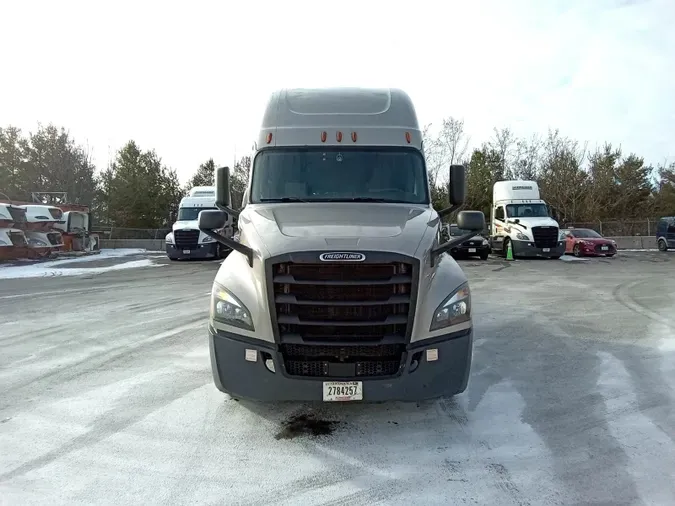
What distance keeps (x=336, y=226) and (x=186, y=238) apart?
831 inches

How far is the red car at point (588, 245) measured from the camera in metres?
26.0

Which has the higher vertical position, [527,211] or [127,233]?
[527,211]

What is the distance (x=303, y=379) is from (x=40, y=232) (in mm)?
24053

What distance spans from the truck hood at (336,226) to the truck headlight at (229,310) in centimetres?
48

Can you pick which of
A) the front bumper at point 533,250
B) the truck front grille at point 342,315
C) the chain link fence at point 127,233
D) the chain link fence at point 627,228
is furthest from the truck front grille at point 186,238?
the chain link fence at point 627,228

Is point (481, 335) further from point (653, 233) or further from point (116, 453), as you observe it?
point (653, 233)

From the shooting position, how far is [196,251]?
969 inches

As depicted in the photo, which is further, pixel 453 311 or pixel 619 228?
pixel 619 228

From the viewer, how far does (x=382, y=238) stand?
14.3ft

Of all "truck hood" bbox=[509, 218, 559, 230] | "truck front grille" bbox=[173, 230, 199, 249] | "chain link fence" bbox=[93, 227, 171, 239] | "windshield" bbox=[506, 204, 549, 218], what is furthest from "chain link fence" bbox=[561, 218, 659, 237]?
"chain link fence" bbox=[93, 227, 171, 239]

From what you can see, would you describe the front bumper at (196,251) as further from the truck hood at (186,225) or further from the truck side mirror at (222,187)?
the truck side mirror at (222,187)

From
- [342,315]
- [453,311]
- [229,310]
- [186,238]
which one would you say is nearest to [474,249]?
[186,238]

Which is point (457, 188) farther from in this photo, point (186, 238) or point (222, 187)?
point (186, 238)

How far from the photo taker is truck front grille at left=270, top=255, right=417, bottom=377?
13.7 feet
